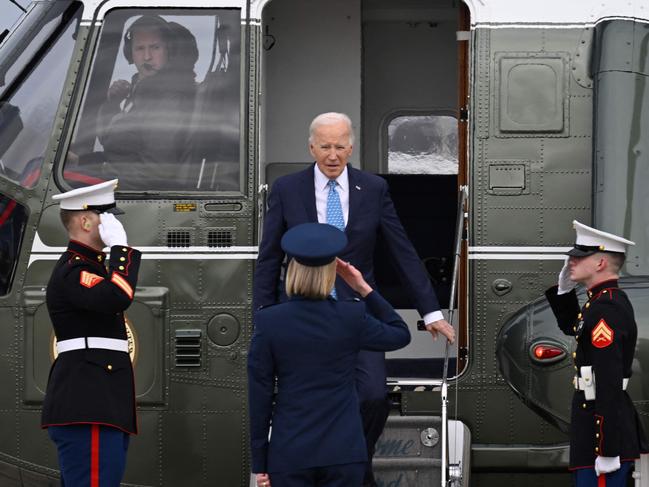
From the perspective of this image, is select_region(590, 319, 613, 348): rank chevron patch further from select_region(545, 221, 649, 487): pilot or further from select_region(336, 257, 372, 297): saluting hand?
select_region(336, 257, 372, 297): saluting hand

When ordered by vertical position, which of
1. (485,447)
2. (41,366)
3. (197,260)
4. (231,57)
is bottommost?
(485,447)

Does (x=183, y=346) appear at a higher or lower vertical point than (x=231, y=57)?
lower

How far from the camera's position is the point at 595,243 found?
5809mm

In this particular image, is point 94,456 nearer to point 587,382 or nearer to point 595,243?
point 587,382

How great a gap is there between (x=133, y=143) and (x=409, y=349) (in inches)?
96.6

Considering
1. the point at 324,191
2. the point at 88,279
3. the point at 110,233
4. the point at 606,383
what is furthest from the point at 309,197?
the point at 606,383

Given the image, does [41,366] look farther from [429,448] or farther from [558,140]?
[558,140]

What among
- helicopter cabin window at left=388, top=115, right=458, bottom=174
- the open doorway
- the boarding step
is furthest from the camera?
helicopter cabin window at left=388, top=115, right=458, bottom=174

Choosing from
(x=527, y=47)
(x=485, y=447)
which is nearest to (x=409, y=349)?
(x=485, y=447)

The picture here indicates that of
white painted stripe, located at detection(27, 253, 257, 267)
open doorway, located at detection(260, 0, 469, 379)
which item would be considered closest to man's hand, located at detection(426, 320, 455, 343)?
white painted stripe, located at detection(27, 253, 257, 267)

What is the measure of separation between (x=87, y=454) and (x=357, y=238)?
157cm

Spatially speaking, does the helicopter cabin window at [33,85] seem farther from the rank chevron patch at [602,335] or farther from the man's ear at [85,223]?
the rank chevron patch at [602,335]

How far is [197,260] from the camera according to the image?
7121 millimetres

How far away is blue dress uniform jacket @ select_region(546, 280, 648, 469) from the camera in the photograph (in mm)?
5520
